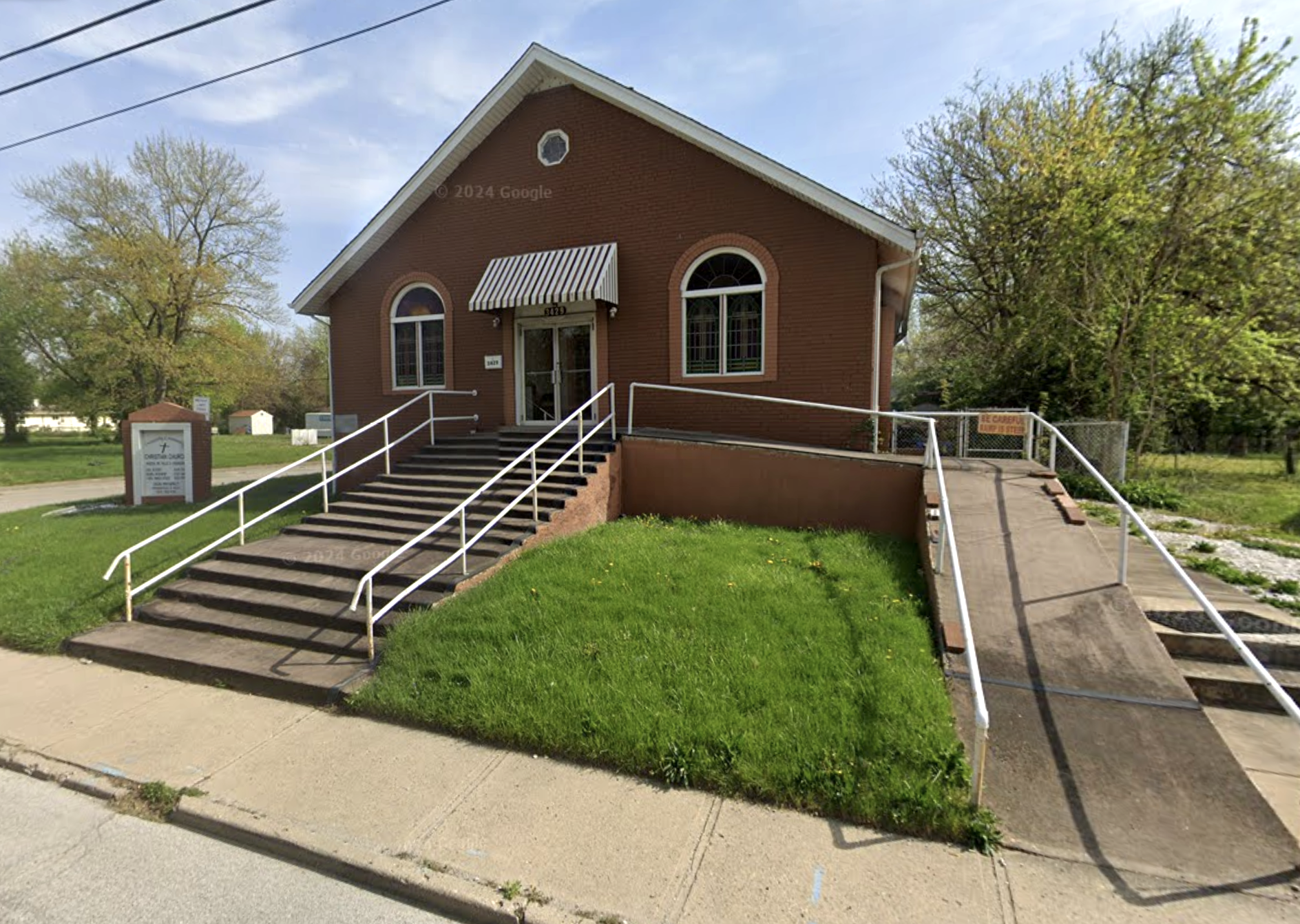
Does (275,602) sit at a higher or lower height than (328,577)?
lower

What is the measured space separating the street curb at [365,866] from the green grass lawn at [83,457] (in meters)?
22.4

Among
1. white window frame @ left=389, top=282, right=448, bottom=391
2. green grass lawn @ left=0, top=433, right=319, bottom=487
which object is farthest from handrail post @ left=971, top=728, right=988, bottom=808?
green grass lawn @ left=0, top=433, right=319, bottom=487

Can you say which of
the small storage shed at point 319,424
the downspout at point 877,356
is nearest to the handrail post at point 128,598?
the downspout at point 877,356

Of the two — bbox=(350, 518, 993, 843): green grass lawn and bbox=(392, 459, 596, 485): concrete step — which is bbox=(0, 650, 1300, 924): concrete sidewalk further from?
bbox=(392, 459, 596, 485): concrete step

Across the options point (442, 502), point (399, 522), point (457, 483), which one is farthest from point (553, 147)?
point (399, 522)

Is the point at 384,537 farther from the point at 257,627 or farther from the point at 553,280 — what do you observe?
the point at 553,280

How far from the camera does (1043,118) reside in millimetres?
14359

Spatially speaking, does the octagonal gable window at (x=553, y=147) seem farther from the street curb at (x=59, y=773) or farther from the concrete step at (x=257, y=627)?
the street curb at (x=59, y=773)

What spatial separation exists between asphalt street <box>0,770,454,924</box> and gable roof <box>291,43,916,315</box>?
8897mm

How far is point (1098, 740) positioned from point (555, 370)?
30.1 feet

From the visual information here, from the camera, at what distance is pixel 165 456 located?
1241cm

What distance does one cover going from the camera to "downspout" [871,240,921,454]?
29.3 ft

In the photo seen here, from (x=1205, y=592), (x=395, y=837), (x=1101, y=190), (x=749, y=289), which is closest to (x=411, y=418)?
(x=749, y=289)

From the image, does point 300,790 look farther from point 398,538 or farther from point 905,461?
point 905,461
